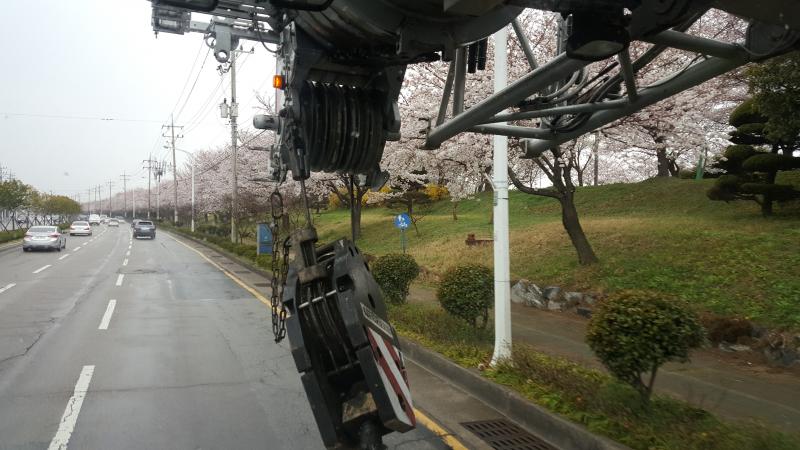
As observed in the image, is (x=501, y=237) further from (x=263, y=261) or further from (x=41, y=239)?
(x=41, y=239)

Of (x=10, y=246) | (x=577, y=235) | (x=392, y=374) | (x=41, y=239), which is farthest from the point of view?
(x=10, y=246)

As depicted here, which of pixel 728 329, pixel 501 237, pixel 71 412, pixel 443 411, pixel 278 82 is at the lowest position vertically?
pixel 443 411

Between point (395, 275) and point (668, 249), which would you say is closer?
point (395, 275)

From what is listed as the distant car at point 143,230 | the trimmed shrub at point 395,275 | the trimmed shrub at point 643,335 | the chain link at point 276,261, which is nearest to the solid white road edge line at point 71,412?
the chain link at point 276,261

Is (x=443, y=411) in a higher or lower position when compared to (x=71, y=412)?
lower

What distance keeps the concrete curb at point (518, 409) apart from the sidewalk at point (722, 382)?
146cm

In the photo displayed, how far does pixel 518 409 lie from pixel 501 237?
6.87ft

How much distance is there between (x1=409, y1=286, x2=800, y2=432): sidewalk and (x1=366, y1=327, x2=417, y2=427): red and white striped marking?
11.7ft

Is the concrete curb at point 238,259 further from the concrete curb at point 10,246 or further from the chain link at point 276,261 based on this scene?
the chain link at point 276,261

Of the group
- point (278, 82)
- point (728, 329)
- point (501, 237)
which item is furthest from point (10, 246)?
point (728, 329)

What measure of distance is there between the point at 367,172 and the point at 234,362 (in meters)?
4.85

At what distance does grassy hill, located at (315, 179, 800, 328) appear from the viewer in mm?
8533

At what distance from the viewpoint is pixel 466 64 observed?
4.08m

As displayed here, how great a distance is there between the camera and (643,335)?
4.62m
